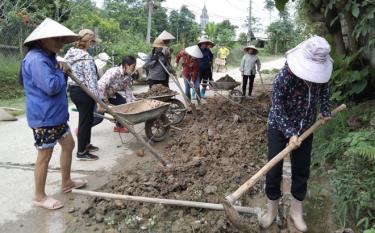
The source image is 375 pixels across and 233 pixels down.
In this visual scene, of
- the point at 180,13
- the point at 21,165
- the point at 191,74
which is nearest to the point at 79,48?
the point at 21,165

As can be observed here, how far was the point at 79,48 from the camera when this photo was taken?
19.1 ft

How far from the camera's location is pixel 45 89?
4.16 metres

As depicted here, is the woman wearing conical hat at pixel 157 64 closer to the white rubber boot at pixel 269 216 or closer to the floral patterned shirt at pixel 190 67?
the floral patterned shirt at pixel 190 67

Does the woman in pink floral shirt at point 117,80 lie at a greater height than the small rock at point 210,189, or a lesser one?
greater

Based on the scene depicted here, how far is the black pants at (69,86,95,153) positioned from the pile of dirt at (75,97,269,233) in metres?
0.96

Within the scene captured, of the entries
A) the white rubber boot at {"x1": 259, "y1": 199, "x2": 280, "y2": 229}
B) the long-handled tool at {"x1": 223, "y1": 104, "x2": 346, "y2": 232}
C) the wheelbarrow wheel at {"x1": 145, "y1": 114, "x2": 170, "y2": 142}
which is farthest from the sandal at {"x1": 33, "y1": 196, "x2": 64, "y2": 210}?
the wheelbarrow wheel at {"x1": 145, "y1": 114, "x2": 170, "y2": 142}

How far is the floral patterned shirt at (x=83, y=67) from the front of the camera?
5.70 metres

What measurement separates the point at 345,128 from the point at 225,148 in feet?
5.80

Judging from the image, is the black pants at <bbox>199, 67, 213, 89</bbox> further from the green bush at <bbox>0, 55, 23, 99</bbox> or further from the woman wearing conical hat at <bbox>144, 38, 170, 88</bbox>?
the green bush at <bbox>0, 55, 23, 99</bbox>

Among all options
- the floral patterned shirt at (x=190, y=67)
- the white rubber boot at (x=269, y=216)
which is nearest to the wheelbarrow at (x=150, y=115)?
the white rubber boot at (x=269, y=216)

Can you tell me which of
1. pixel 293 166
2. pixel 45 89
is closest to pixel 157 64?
pixel 45 89

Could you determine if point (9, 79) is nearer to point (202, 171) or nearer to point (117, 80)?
point (117, 80)

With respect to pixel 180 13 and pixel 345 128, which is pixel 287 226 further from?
pixel 180 13

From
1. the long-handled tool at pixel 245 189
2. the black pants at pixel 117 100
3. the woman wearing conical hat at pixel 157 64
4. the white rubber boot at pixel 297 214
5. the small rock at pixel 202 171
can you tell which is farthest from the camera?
the woman wearing conical hat at pixel 157 64
